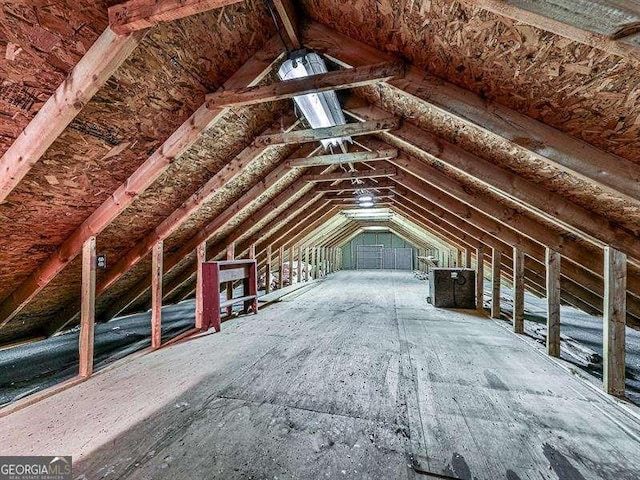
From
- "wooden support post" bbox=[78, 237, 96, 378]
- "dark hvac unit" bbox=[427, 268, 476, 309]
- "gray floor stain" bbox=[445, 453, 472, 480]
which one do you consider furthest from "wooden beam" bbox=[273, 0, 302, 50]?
"dark hvac unit" bbox=[427, 268, 476, 309]

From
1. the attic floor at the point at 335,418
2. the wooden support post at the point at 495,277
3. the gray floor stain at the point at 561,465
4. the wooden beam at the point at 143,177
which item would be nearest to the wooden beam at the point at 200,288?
the attic floor at the point at 335,418

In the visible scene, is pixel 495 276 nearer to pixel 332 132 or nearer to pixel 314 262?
pixel 332 132

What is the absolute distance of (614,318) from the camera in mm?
2125

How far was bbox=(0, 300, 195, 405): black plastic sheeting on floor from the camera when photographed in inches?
113

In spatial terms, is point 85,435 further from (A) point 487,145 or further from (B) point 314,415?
(A) point 487,145

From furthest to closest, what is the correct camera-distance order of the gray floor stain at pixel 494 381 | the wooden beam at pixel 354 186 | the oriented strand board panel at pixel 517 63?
the wooden beam at pixel 354 186, the gray floor stain at pixel 494 381, the oriented strand board panel at pixel 517 63

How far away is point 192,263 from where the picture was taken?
16.3 feet

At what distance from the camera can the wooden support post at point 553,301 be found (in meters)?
2.93

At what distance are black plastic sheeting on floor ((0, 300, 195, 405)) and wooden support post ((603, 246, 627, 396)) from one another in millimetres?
5030

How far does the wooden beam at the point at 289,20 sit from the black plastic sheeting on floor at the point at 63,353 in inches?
153

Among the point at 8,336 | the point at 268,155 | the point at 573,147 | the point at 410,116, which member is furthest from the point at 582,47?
the point at 8,336

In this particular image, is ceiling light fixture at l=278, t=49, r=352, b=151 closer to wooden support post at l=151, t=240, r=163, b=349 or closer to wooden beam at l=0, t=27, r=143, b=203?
wooden beam at l=0, t=27, r=143, b=203

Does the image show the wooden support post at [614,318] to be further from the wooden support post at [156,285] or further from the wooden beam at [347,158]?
the wooden support post at [156,285]

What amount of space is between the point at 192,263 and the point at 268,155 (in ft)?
8.83
